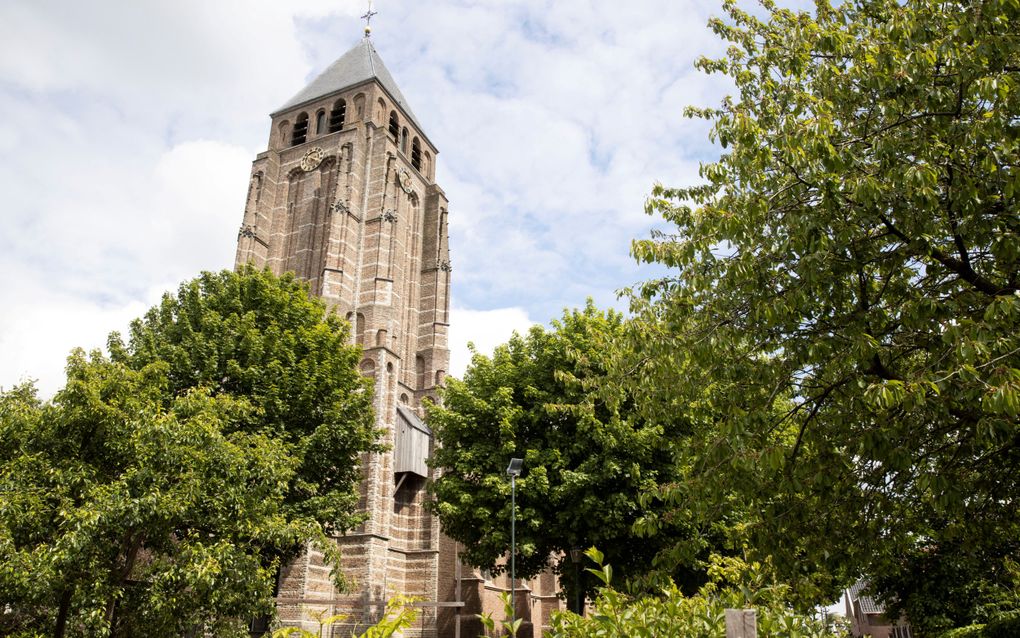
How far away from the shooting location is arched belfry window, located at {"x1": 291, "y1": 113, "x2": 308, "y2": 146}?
47297mm

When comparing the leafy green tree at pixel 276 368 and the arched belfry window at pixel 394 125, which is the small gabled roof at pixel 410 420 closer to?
the leafy green tree at pixel 276 368

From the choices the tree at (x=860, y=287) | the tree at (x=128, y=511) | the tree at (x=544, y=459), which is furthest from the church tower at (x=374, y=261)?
the tree at (x=860, y=287)

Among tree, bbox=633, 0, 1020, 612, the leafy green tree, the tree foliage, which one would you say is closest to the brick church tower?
the leafy green tree

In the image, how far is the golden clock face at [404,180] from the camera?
43750 mm

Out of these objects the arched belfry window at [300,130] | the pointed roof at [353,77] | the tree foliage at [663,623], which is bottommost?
the tree foliage at [663,623]

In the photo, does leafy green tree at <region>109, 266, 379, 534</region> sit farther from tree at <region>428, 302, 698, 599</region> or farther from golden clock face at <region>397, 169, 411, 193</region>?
golden clock face at <region>397, 169, 411, 193</region>

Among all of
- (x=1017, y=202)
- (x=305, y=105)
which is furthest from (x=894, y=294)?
(x=305, y=105)

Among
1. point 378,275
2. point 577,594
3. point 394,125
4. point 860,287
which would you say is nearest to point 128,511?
point 860,287

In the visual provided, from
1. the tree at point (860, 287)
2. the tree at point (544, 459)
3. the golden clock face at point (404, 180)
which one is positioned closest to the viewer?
the tree at point (860, 287)

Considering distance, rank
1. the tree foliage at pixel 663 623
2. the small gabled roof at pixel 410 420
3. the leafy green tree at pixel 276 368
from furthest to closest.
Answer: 1. the small gabled roof at pixel 410 420
2. the leafy green tree at pixel 276 368
3. the tree foliage at pixel 663 623

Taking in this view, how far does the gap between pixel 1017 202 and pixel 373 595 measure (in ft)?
92.2

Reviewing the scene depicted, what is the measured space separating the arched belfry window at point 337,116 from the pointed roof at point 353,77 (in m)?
1.03

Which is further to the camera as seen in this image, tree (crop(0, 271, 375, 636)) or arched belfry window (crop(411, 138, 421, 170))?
arched belfry window (crop(411, 138, 421, 170))

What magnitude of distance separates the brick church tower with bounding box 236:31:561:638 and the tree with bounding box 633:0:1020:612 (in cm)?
2386
